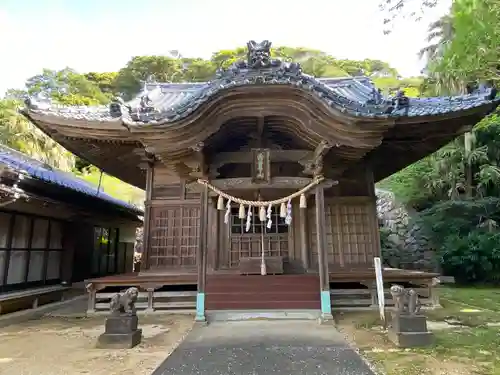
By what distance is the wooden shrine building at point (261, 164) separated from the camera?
618 centimetres

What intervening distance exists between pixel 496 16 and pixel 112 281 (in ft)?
28.3

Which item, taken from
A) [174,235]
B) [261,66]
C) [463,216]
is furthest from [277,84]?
[463,216]

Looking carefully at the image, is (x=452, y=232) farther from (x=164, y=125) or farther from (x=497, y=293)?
(x=164, y=125)

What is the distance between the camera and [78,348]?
4.95 metres

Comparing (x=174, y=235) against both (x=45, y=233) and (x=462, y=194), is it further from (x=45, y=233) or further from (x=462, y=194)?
(x=462, y=194)

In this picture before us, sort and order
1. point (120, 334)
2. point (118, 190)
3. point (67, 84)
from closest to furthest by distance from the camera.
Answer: point (120, 334) < point (118, 190) < point (67, 84)

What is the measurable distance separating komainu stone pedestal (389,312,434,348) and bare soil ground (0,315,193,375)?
3168 millimetres

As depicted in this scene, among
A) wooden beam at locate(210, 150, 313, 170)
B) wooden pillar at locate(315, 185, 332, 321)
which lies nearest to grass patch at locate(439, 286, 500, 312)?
wooden pillar at locate(315, 185, 332, 321)

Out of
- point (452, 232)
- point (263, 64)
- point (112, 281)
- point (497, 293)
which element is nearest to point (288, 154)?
point (263, 64)

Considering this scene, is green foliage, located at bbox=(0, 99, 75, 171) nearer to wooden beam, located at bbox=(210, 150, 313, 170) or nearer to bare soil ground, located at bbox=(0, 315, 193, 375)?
bare soil ground, located at bbox=(0, 315, 193, 375)

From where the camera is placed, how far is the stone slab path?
12.7 ft

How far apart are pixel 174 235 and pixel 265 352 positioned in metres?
5.19

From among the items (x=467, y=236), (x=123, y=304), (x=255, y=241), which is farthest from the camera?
(x=467, y=236)

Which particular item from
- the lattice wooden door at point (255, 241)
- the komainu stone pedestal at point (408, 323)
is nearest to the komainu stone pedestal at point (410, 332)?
the komainu stone pedestal at point (408, 323)
